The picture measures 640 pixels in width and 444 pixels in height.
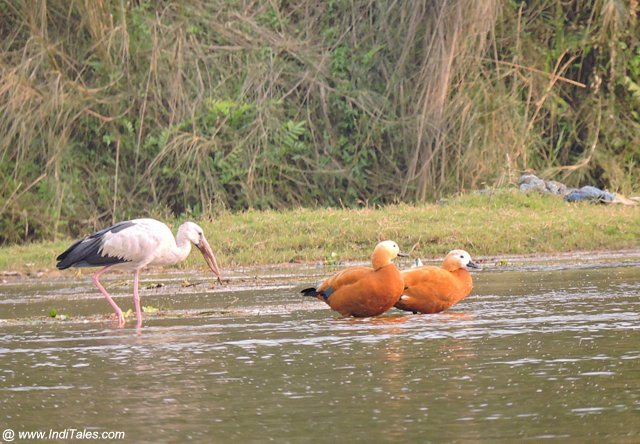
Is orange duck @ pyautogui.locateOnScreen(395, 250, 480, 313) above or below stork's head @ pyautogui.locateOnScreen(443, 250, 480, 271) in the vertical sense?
below

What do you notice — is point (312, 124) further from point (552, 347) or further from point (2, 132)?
point (552, 347)

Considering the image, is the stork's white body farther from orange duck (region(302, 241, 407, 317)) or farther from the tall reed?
the tall reed

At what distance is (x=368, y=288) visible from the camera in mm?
9555

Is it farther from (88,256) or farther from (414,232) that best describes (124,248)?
(414,232)

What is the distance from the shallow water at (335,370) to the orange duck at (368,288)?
0.47 feet

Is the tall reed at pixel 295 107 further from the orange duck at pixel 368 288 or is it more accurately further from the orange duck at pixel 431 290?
the orange duck at pixel 368 288

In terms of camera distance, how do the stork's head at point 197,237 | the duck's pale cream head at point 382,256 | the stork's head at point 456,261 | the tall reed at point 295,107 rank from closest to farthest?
the duck's pale cream head at point 382,256, the stork's head at point 456,261, the stork's head at point 197,237, the tall reed at point 295,107

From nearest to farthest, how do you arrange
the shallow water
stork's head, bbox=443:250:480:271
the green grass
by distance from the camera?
the shallow water
stork's head, bbox=443:250:480:271
the green grass

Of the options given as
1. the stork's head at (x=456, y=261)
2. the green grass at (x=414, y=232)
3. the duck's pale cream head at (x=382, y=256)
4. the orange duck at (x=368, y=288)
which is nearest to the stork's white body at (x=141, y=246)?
the orange duck at (x=368, y=288)

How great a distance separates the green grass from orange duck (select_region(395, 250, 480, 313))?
4914mm

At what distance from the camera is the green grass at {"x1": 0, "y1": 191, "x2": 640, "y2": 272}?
15.3 metres

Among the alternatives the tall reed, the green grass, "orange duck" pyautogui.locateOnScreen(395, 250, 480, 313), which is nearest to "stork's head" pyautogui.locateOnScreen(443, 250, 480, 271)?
"orange duck" pyautogui.locateOnScreen(395, 250, 480, 313)

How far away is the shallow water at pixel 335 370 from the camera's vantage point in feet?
18.6

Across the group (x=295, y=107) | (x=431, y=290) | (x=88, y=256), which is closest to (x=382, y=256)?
(x=431, y=290)
